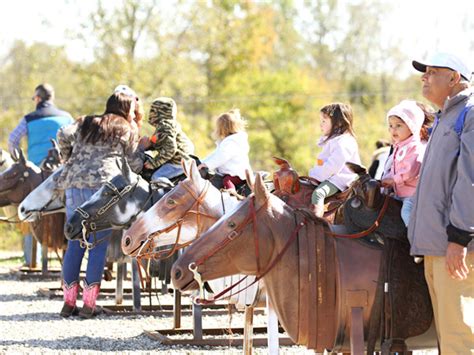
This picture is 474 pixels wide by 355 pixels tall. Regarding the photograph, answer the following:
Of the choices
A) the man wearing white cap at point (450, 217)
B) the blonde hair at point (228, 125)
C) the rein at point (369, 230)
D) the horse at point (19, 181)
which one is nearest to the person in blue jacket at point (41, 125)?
the horse at point (19, 181)

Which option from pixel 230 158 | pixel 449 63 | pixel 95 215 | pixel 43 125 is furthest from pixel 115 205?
pixel 43 125

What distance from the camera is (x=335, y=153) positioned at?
788 cm

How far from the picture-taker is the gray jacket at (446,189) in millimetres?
5133

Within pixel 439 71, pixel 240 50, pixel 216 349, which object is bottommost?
pixel 216 349

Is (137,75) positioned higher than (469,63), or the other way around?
(137,75)

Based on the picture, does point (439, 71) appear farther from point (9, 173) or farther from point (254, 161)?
point (254, 161)

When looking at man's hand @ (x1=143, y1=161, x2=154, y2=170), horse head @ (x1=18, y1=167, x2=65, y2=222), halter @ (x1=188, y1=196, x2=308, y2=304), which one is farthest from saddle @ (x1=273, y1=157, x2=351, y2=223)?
horse head @ (x1=18, y1=167, x2=65, y2=222)

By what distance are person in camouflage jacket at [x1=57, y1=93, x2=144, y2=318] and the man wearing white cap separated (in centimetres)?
503

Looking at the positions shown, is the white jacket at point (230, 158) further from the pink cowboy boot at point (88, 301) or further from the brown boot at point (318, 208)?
the pink cowboy boot at point (88, 301)

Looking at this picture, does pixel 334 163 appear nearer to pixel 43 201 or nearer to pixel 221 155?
pixel 221 155

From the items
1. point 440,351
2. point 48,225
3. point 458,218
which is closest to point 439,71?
point 458,218

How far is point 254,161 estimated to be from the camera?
4138cm

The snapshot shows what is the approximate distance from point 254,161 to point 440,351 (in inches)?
1418

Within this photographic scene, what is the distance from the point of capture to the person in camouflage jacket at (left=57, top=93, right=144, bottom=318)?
9.95 m
